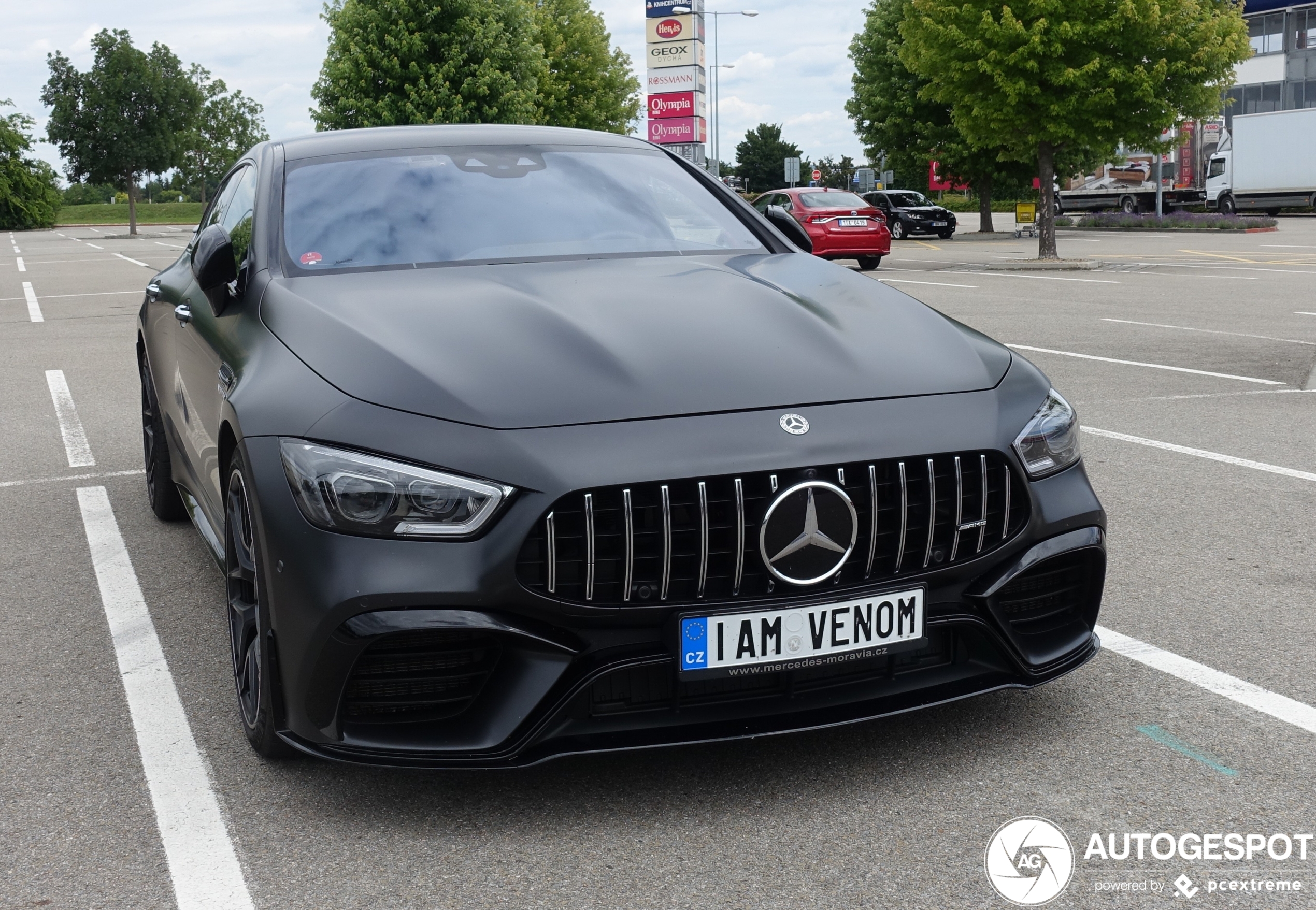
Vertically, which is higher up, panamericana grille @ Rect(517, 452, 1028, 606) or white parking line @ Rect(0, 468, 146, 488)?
panamericana grille @ Rect(517, 452, 1028, 606)

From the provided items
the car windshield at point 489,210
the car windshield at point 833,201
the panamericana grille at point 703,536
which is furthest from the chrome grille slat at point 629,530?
the car windshield at point 833,201

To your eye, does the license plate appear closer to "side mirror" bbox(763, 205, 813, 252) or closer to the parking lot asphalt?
the parking lot asphalt

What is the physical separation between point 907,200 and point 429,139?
36.1 metres

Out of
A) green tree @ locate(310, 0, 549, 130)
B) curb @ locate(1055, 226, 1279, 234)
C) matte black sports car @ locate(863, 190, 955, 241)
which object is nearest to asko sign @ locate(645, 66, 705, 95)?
green tree @ locate(310, 0, 549, 130)

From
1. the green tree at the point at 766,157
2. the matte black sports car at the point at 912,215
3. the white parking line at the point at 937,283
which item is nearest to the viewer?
the white parking line at the point at 937,283

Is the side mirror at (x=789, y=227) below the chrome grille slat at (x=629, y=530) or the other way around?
the other way around

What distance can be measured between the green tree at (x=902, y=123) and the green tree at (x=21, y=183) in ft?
156

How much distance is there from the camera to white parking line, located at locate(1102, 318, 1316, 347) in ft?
36.8

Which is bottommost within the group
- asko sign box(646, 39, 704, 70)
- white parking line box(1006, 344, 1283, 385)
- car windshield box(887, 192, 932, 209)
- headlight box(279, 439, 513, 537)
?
white parking line box(1006, 344, 1283, 385)

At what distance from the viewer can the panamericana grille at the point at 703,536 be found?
2535 mm

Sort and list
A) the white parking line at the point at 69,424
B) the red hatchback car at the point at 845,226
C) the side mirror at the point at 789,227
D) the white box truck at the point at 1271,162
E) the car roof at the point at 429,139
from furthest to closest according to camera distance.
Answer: the white box truck at the point at 1271,162 < the red hatchback car at the point at 845,226 < the white parking line at the point at 69,424 < the side mirror at the point at 789,227 < the car roof at the point at 429,139

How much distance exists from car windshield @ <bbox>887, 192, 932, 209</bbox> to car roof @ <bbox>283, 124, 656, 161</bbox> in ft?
116

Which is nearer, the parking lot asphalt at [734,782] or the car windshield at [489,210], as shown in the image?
the parking lot asphalt at [734,782]

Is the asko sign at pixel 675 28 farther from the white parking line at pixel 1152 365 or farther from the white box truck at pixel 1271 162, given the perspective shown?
the white parking line at pixel 1152 365
